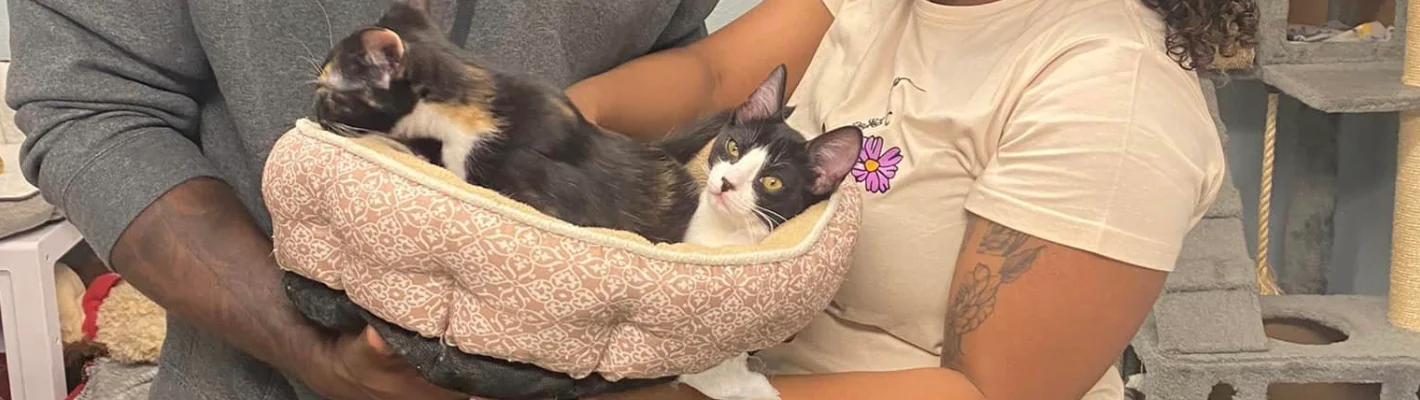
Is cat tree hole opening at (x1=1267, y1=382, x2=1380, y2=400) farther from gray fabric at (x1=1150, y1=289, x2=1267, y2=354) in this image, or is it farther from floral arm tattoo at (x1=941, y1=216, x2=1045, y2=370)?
floral arm tattoo at (x1=941, y1=216, x2=1045, y2=370)

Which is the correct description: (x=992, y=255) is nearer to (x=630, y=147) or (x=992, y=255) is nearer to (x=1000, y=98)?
(x=1000, y=98)

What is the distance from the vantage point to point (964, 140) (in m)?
0.96

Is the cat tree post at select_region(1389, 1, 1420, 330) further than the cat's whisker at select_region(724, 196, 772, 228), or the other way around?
the cat tree post at select_region(1389, 1, 1420, 330)

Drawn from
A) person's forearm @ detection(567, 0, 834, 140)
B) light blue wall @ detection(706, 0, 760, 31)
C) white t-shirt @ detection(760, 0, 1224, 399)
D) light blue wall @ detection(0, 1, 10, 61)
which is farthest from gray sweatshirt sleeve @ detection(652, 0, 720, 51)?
light blue wall @ detection(0, 1, 10, 61)

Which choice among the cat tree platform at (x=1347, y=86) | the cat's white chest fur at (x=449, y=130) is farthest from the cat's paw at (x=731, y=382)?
the cat tree platform at (x=1347, y=86)

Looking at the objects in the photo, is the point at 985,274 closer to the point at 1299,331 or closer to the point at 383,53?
the point at 383,53

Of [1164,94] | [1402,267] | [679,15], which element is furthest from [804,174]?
[1402,267]

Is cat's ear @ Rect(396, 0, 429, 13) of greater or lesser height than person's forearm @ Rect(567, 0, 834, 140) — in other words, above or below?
above

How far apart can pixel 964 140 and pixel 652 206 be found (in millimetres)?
252

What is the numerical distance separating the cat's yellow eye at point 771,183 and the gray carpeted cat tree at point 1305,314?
1081 mm

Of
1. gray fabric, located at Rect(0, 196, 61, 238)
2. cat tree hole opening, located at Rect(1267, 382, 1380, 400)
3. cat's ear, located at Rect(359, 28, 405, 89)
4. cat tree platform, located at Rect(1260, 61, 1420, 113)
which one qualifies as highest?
cat's ear, located at Rect(359, 28, 405, 89)

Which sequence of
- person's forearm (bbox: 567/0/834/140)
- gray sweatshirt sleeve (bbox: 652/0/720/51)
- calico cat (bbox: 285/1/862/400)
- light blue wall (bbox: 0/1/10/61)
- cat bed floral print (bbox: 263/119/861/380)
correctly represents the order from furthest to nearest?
light blue wall (bbox: 0/1/10/61), gray sweatshirt sleeve (bbox: 652/0/720/51), person's forearm (bbox: 567/0/834/140), calico cat (bbox: 285/1/862/400), cat bed floral print (bbox: 263/119/861/380)

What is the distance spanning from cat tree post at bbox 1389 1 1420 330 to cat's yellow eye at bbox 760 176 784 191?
4.10 ft

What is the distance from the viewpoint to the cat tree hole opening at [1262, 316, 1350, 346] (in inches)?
78.0
